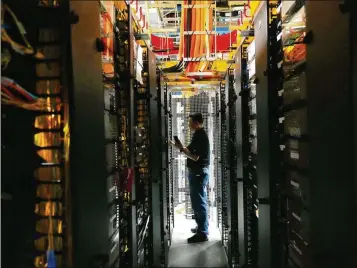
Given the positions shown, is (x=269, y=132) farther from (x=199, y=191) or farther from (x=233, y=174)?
(x=199, y=191)

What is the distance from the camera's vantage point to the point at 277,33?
1630mm

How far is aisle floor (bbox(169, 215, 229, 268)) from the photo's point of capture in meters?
4.24

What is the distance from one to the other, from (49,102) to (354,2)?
3.15ft

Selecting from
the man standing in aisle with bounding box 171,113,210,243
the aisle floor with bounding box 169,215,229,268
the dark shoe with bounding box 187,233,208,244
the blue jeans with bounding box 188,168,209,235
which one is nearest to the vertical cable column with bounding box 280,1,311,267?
the aisle floor with bounding box 169,215,229,268

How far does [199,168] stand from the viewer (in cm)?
487

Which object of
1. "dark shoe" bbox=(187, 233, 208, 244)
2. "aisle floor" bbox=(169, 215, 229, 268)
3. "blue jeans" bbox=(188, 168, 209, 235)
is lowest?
"aisle floor" bbox=(169, 215, 229, 268)

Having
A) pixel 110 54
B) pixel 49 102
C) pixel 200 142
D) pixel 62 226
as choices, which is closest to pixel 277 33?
pixel 110 54

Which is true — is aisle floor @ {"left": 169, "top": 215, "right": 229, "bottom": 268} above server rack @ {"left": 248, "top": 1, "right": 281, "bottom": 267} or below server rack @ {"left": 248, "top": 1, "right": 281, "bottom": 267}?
below

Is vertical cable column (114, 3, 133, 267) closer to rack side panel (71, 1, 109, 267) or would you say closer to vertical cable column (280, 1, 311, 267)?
rack side panel (71, 1, 109, 267)

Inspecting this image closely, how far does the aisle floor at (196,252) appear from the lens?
4238 mm

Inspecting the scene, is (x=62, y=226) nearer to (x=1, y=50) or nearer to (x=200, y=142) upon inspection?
(x=1, y=50)

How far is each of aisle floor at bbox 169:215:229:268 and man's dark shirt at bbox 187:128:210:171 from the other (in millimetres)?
1085

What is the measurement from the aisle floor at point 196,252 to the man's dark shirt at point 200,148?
1.08 meters

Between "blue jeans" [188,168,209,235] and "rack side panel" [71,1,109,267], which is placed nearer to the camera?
"rack side panel" [71,1,109,267]
